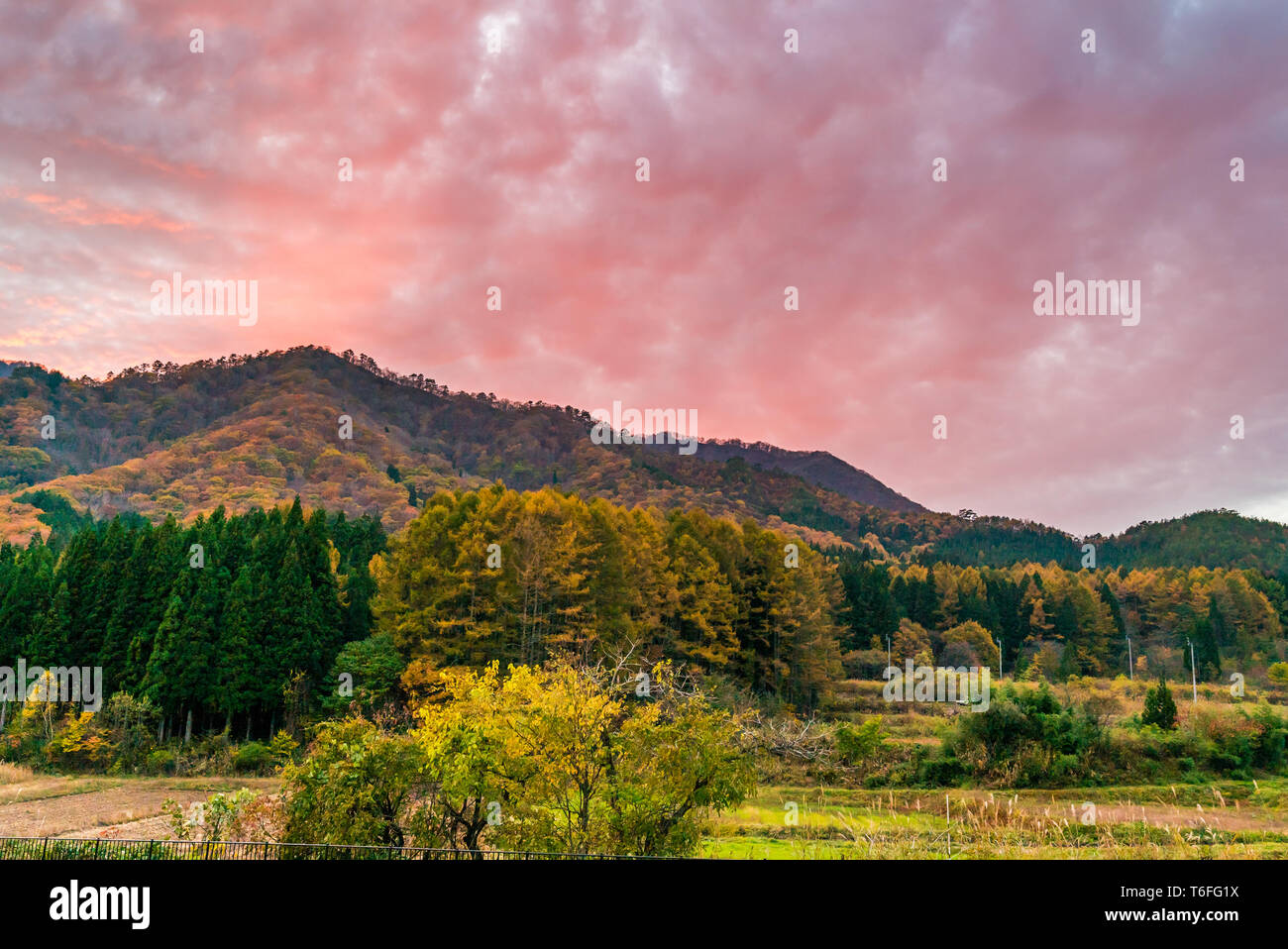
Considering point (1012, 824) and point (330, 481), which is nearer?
point (1012, 824)

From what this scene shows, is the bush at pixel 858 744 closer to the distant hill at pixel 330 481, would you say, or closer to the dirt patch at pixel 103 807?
the dirt patch at pixel 103 807

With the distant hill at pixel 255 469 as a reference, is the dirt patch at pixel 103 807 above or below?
below

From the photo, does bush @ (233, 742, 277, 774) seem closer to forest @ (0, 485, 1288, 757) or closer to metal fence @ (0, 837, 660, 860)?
forest @ (0, 485, 1288, 757)

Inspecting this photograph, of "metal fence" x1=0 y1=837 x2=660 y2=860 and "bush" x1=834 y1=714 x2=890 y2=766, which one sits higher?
"metal fence" x1=0 y1=837 x2=660 y2=860

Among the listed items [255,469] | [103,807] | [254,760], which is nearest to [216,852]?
[103,807]

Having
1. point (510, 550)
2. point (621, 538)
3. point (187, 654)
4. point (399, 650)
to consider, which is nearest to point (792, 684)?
point (621, 538)

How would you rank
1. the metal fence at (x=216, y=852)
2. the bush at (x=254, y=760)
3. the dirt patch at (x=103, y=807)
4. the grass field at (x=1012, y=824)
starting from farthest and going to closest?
the bush at (x=254, y=760)
the dirt patch at (x=103, y=807)
the grass field at (x=1012, y=824)
the metal fence at (x=216, y=852)

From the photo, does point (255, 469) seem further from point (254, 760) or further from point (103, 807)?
point (103, 807)

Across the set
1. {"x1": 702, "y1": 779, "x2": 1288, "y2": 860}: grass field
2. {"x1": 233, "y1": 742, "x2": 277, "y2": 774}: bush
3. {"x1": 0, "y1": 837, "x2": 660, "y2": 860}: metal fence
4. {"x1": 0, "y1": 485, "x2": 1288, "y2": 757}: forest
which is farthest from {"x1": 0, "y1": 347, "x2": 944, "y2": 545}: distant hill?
{"x1": 0, "y1": 837, "x2": 660, "y2": 860}: metal fence

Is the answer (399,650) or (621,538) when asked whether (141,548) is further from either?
(621,538)

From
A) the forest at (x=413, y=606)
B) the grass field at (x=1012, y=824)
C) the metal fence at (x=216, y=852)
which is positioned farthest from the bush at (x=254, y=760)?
the metal fence at (x=216, y=852)

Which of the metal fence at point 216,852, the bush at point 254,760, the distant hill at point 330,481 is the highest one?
the distant hill at point 330,481
